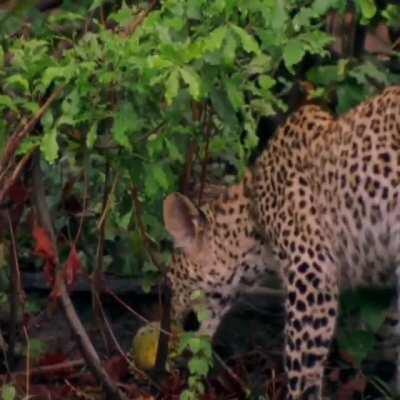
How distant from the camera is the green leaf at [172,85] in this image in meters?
3.54

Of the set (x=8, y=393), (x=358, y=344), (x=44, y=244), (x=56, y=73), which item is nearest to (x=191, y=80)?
(x=56, y=73)

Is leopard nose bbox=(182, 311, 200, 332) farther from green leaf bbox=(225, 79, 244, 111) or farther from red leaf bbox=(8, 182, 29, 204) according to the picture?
green leaf bbox=(225, 79, 244, 111)

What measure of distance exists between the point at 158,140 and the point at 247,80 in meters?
0.47

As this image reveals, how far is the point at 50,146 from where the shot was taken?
386 cm

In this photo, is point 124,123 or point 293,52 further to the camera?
point 293,52

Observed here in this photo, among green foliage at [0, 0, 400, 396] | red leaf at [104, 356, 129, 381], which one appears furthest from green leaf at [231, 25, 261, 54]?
red leaf at [104, 356, 129, 381]

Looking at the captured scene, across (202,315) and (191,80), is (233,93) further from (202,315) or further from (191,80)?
(202,315)

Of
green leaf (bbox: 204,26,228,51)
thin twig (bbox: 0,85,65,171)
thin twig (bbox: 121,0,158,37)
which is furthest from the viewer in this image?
thin twig (bbox: 121,0,158,37)

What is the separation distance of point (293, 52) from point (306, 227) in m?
1.01

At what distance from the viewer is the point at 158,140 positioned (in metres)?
4.12

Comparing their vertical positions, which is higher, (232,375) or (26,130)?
(26,130)

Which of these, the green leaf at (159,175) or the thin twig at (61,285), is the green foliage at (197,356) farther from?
the green leaf at (159,175)

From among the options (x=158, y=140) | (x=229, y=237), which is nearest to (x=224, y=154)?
(x=229, y=237)

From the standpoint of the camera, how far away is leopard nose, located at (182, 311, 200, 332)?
523 centimetres
